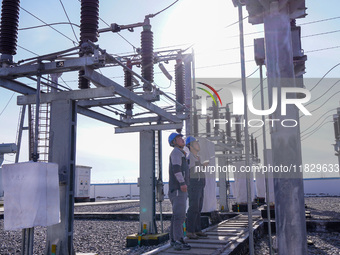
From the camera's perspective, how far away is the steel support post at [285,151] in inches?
136

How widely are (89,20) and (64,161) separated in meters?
2.40

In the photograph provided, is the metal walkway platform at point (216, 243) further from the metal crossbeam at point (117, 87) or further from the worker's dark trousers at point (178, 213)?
the metal crossbeam at point (117, 87)

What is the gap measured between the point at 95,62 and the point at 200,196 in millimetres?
3812

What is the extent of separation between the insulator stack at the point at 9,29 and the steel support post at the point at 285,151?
13.6 feet

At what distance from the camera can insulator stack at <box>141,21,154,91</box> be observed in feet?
26.4

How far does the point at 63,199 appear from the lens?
19.0 feet

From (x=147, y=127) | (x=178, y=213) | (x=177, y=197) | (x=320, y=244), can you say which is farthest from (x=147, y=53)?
(x=320, y=244)

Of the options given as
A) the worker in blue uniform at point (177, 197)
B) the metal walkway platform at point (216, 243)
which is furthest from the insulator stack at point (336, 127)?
the worker in blue uniform at point (177, 197)

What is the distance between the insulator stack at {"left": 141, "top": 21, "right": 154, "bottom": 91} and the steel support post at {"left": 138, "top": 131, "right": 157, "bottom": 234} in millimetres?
1844

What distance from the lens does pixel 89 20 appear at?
222 inches

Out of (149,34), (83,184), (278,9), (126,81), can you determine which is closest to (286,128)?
(278,9)

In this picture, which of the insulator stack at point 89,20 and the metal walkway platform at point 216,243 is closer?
the insulator stack at point 89,20

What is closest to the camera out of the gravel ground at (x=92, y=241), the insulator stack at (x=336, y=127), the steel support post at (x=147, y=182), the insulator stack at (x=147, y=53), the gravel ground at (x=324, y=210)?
the insulator stack at (x=147, y=53)

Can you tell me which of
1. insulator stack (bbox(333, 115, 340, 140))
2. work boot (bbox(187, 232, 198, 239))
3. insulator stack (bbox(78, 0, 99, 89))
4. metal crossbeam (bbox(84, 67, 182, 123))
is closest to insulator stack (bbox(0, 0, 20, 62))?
insulator stack (bbox(78, 0, 99, 89))
